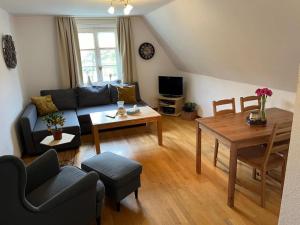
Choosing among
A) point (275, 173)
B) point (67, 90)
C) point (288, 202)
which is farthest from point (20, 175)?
point (67, 90)

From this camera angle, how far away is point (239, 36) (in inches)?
116

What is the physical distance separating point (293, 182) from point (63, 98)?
4558 mm

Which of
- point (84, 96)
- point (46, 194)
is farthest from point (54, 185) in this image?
point (84, 96)

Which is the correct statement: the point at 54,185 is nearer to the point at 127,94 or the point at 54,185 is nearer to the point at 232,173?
the point at 232,173

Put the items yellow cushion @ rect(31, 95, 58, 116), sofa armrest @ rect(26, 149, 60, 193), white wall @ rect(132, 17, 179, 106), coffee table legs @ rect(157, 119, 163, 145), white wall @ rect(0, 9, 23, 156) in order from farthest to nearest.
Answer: white wall @ rect(132, 17, 179, 106)
yellow cushion @ rect(31, 95, 58, 116)
coffee table legs @ rect(157, 119, 163, 145)
white wall @ rect(0, 9, 23, 156)
sofa armrest @ rect(26, 149, 60, 193)

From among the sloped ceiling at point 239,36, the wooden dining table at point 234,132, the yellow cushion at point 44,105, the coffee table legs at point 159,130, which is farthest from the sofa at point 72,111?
the wooden dining table at point 234,132

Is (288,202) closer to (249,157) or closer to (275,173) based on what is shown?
(249,157)

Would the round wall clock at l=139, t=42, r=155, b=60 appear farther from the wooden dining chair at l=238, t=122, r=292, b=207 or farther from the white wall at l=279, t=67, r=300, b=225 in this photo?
the white wall at l=279, t=67, r=300, b=225

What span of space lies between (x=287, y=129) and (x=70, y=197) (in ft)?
6.71

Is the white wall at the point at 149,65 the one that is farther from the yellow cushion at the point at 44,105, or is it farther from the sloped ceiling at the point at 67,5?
the yellow cushion at the point at 44,105

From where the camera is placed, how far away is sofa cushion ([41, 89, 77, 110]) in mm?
4613

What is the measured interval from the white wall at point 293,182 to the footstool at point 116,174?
1698mm

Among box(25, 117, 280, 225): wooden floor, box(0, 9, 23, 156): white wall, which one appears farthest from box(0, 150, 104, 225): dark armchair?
box(0, 9, 23, 156): white wall

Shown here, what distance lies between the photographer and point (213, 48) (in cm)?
366
